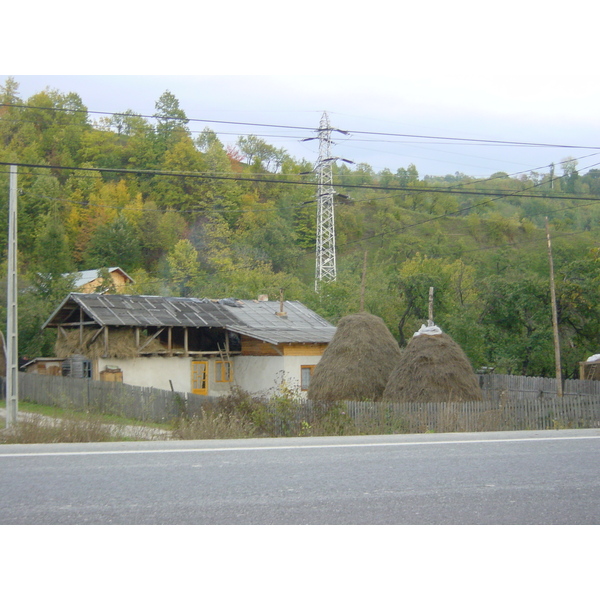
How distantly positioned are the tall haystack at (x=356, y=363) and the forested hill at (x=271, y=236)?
405 inches

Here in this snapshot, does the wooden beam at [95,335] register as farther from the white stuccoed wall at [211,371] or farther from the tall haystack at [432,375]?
the tall haystack at [432,375]

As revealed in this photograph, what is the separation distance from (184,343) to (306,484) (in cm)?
2650

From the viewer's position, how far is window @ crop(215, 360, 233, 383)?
34.3 meters

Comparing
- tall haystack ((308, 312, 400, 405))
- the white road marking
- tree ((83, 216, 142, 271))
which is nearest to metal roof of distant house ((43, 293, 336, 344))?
tall haystack ((308, 312, 400, 405))

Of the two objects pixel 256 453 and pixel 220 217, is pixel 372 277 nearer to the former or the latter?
pixel 220 217

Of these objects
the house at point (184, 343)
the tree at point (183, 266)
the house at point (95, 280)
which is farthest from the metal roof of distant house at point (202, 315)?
the tree at point (183, 266)

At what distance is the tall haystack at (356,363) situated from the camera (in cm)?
2448

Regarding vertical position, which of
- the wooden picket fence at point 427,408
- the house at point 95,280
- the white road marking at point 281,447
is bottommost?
the wooden picket fence at point 427,408

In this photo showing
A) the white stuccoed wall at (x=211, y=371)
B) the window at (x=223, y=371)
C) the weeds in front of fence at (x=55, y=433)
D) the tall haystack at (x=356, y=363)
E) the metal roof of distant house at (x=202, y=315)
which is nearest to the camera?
the weeds in front of fence at (x=55, y=433)

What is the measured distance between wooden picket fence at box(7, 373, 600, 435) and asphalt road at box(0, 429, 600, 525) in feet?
29.2

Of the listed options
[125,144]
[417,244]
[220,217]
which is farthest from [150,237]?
[417,244]

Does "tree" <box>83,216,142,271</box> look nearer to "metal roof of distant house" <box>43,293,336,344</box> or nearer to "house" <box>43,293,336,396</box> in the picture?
"metal roof of distant house" <box>43,293,336,344</box>

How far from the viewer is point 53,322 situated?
34.4 metres

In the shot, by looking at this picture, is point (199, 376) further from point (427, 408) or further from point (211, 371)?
point (427, 408)
